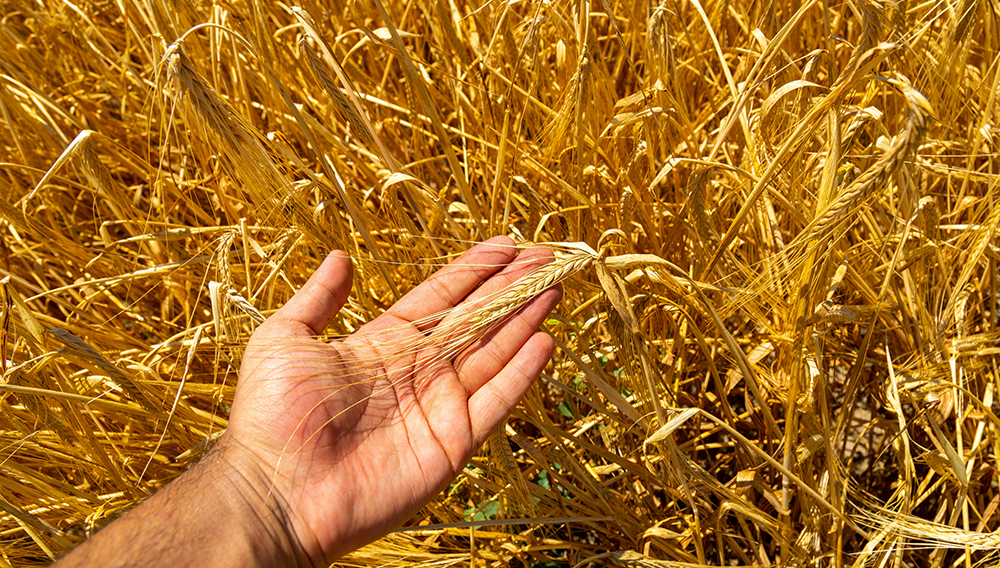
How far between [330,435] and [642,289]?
74 centimetres

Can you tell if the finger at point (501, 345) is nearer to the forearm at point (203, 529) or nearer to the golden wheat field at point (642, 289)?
the golden wheat field at point (642, 289)

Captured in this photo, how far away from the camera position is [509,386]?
1.13m

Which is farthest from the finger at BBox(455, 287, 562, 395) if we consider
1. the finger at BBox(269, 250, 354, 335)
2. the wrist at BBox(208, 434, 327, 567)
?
the wrist at BBox(208, 434, 327, 567)

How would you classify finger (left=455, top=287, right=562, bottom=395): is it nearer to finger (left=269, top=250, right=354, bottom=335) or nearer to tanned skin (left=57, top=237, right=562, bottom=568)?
tanned skin (left=57, top=237, right=562, bottom=568)

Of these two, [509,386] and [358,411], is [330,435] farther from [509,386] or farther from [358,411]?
[509,386]

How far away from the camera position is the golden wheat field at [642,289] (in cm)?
103

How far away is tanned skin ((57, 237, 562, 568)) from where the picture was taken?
1.01m

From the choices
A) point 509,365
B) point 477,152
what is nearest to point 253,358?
point 509,365

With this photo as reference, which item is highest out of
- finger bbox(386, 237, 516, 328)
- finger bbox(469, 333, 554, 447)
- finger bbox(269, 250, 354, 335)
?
finger bbox(269, 250, 354, 335)

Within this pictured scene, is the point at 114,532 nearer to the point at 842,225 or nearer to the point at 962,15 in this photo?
the point at 842,225

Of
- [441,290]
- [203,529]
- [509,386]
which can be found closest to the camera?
[203,529]

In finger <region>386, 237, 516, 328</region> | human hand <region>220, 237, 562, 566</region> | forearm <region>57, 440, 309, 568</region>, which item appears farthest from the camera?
finger <region>386, 237, 516, 328</region>

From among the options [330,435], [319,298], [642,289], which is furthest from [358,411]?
[642,289]

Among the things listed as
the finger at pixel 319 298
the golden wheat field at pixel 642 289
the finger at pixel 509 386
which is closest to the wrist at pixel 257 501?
the golden wheat field at pixel 642 289
